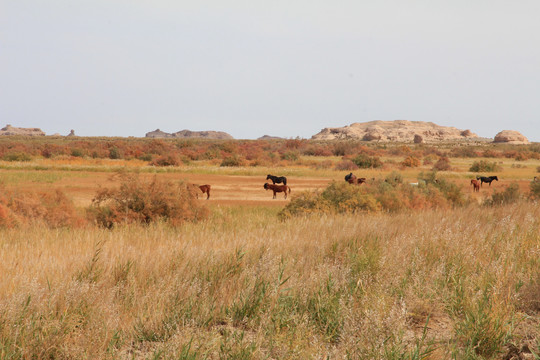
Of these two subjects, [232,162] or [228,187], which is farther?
[232,162]

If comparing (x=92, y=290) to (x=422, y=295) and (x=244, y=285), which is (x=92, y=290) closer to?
(x=244, y=285)

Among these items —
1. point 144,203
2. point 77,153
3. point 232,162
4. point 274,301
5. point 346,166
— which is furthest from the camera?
point 77,153

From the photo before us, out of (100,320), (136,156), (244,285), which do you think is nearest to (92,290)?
(100,320)

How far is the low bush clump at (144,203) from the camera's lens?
12.9 meters

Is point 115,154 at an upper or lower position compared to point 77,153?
lower

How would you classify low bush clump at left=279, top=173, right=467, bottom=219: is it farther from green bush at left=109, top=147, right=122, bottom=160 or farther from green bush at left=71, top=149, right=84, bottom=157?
green bush at left=71, top=149, right=84, bottom=157

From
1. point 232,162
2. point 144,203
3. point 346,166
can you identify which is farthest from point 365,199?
point 232,162

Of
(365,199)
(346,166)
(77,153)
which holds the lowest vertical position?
(346,166)

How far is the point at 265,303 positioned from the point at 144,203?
893 cm

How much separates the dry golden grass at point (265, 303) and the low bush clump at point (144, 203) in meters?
5.75

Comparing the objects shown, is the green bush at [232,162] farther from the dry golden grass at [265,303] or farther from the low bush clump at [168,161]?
the dry golden grass at [265,303]

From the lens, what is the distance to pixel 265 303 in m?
4.70

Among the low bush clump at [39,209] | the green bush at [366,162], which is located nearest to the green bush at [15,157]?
the green bush at [366,162]

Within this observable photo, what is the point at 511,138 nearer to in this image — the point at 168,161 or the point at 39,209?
the point at 168,161
